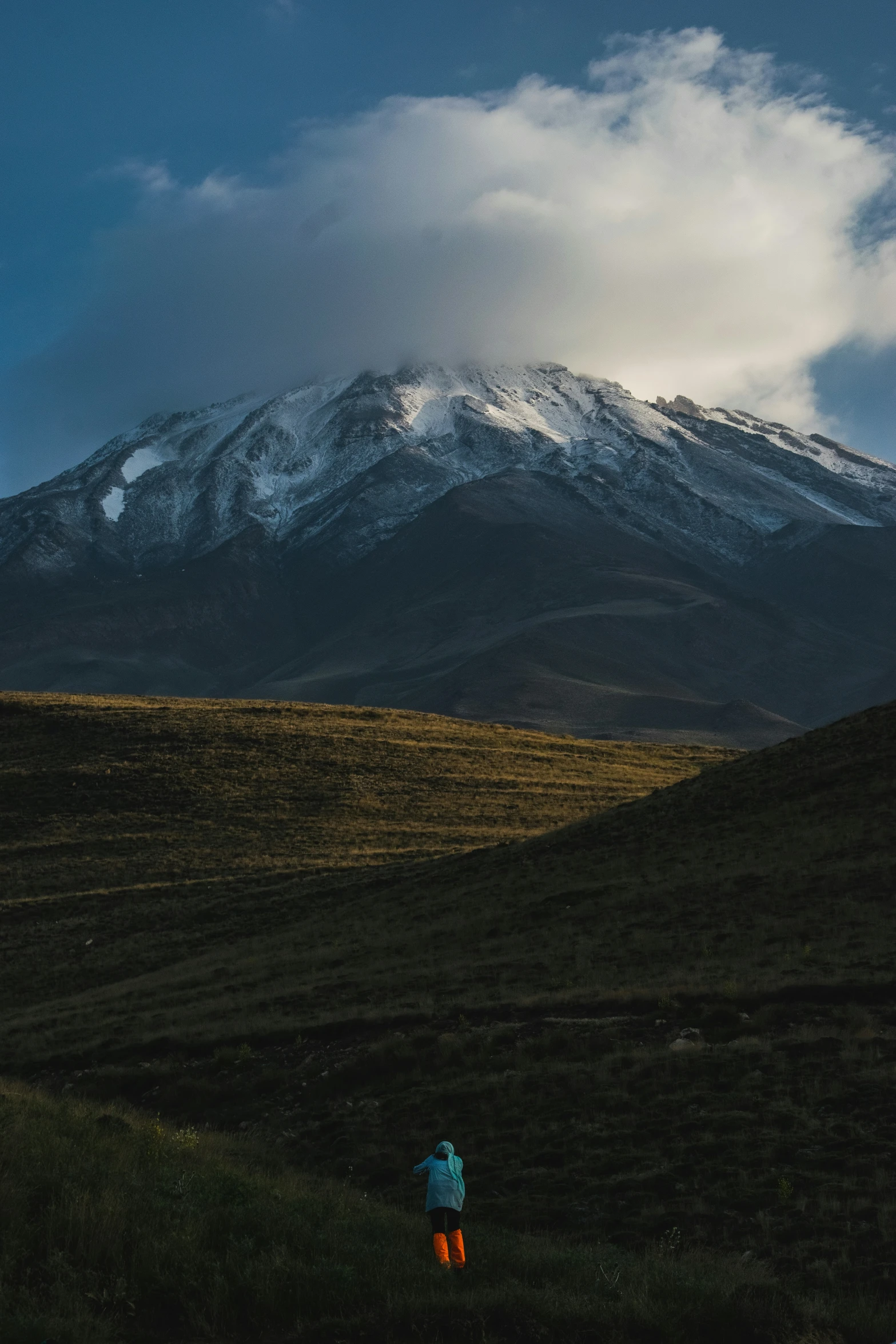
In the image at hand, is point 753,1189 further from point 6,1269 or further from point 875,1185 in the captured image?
point 6,1269

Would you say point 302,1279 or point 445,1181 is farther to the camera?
point 445,1181

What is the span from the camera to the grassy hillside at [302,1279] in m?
9.84

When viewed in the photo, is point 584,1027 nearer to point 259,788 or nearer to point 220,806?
point 220,806

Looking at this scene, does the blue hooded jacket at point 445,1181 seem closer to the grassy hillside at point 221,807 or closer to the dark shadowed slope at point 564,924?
the dark shadowed slope at point 564,924

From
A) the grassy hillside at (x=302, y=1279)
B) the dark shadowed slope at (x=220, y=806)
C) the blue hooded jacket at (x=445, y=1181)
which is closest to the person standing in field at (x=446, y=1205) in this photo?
the blue hooded jacket at (x=445, y=1181)

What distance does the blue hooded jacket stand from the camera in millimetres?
12078

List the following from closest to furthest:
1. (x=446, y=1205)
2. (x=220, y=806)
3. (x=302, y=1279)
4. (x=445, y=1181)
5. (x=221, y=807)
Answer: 1. (x=302, y=1279)
2. (x=446, y=1205)
3. (x=445, y=1181)
4. (x=221, y=807)
5. (x=220, y=806)

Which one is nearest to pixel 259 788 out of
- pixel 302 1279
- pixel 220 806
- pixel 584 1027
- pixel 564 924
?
pixel 220 806

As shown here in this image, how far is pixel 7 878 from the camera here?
5341 centimetres

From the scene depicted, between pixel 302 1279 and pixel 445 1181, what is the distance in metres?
2.06

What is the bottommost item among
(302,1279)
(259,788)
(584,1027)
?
(302,1279)

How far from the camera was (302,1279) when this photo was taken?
1076cm

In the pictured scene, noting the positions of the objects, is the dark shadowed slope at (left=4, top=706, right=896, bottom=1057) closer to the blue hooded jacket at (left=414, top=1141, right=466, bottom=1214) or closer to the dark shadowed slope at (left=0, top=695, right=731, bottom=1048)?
the dark shadowed slope at (left=0, top=695, right=731, bottom=1048)

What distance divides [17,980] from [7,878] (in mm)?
16146
